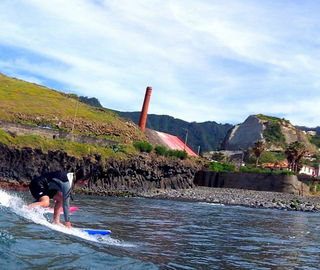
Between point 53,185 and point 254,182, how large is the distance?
191 feet

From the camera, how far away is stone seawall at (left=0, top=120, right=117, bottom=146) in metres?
49.0

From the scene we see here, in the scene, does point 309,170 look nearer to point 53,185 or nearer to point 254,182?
point 254,182

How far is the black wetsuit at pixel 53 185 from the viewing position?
12578 millimetres

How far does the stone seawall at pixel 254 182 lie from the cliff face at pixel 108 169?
300 inches

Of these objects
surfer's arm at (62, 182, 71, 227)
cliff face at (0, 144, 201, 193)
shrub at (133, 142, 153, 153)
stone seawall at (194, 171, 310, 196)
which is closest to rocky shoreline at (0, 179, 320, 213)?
cliff face at (0, 144, 201, 193)

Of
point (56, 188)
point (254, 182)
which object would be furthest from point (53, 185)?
point (254, 182)

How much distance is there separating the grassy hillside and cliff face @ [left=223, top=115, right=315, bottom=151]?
242 feet

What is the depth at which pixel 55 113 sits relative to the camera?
236 feet

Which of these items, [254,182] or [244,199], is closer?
[244,199]

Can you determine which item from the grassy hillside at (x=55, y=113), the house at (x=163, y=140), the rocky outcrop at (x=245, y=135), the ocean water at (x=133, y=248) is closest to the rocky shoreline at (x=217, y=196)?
the grassy hillside at (x=55, y=113)

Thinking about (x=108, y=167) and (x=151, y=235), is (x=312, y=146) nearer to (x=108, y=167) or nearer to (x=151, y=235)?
(x=108, y=167)

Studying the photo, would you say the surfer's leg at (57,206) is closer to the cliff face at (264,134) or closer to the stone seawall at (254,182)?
the stone seawall at (254,182)

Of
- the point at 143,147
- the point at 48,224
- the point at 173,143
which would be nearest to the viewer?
the point at 48,224

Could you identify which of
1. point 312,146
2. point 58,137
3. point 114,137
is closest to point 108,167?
point 58,137
